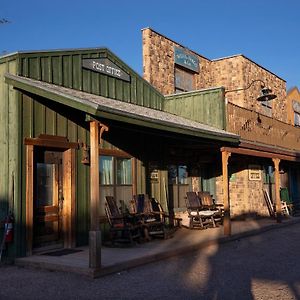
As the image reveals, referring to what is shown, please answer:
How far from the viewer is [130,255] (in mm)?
8234

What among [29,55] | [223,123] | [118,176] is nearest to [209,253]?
[118,176]

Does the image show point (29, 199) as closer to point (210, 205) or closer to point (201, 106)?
point (201, 106)

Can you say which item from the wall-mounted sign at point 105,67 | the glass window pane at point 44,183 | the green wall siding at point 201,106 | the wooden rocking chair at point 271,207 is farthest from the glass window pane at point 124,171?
the wooden rocking chair at point 271,207

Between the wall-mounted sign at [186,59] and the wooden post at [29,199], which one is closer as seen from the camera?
the wooden post at [29,199]

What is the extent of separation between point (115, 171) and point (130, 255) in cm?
290

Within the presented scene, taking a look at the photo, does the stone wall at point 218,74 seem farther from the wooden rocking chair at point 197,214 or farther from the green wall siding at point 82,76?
the wooden rocking chair at point 197,214

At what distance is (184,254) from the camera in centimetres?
919

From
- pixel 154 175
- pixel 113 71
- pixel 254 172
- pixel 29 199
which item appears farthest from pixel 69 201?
pixel 254 172

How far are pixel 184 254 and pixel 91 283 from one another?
3.06 meters

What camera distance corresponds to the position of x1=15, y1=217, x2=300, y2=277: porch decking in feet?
23.9

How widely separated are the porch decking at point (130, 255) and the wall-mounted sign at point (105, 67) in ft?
13.8

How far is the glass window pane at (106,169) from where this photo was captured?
1034cm

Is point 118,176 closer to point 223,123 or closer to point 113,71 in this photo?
point 113,71

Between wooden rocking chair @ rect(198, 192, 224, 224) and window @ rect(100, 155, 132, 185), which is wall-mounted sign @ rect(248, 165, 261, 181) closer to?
wooden rocking chair @ rect(198, 192, 224, 224)
